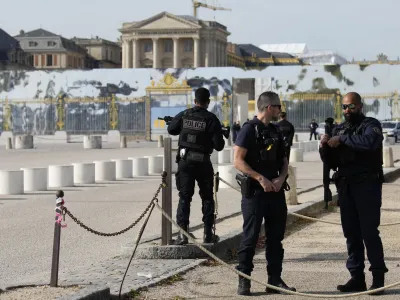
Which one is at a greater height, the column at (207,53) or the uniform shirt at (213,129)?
the column at (207,53)

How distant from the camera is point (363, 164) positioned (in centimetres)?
888

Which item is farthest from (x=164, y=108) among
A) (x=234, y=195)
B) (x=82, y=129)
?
(x=234, y=195)

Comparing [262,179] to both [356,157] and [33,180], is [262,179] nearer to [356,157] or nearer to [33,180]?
[356,157]

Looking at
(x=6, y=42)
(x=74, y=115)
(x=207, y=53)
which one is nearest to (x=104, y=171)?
(x=74, y=115)

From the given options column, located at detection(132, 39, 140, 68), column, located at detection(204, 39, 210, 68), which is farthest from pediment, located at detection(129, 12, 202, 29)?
column, located at detection(204, 39, 210, 68)

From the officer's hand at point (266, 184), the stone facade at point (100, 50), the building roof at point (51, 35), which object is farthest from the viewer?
the stone facade at point (100, 50)

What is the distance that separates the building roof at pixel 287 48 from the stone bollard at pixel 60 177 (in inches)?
6028

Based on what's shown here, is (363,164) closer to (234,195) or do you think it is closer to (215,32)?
(234,195)

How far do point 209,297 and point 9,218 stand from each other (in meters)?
7.73

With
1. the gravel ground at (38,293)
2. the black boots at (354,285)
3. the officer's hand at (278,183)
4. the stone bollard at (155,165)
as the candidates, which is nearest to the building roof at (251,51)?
the stone bollard at (155,165)

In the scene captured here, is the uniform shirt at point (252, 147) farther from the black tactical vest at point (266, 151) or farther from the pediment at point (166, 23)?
the pediment at point (166, 23)

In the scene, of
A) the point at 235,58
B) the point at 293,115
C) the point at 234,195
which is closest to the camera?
the point at 234,195

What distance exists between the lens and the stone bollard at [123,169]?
1061 inches

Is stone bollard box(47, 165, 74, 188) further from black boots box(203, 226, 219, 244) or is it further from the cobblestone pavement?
the cobblestone pavement
